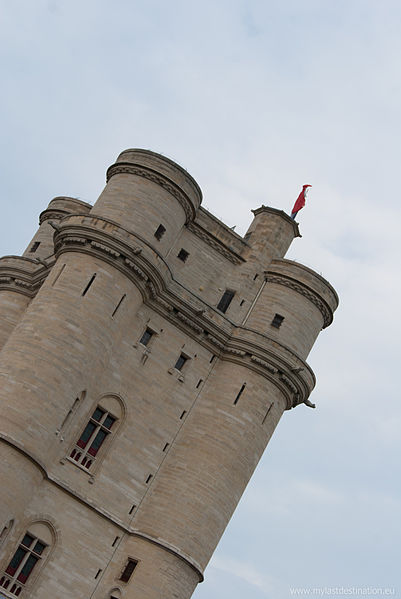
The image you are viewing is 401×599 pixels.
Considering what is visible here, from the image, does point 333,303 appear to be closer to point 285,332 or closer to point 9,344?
point 285,332

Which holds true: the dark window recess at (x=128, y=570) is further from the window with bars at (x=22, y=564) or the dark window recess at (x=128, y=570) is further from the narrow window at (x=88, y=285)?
the narrow window at (x=88, y=285)

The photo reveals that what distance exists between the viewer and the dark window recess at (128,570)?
35.1 metres

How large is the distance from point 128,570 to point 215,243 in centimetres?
1546

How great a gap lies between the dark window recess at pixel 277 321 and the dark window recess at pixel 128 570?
12266 millimetres

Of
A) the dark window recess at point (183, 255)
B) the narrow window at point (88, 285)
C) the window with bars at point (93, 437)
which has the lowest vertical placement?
the window with bars at point (93, 437)

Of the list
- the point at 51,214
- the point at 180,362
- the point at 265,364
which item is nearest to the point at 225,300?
the point at 180,362

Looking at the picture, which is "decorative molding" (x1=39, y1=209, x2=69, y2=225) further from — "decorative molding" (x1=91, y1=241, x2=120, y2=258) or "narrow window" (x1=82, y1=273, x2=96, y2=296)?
"narrow window" (x1=82, y1=273, x2=96, y2=296)

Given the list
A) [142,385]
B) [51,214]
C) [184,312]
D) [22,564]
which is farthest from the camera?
[51,214]

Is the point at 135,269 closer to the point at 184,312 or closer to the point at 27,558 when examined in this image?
the point at 184,312

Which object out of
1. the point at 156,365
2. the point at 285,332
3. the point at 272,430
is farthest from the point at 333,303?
the point at 156,365

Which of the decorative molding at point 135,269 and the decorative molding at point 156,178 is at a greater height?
the decorative molding at point 156,178

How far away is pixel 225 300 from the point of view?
137 ft

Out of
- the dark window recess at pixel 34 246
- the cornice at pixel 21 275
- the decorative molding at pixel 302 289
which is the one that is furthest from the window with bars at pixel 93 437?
the dark window recess at pixel 34 246

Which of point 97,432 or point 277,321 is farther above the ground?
point 277,321
